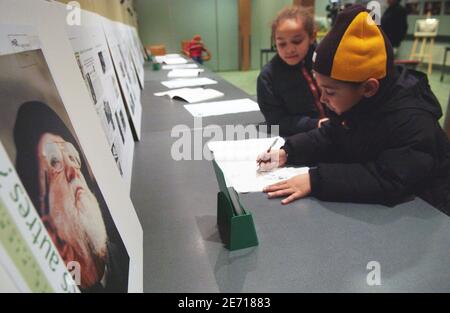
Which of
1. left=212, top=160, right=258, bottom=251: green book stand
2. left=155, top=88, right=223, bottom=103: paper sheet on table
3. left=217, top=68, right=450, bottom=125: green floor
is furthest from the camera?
left=217, top=68, right=450, bottom=125: green floor

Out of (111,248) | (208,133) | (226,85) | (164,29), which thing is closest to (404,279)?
(111,248)

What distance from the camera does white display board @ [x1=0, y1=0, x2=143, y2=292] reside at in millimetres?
432

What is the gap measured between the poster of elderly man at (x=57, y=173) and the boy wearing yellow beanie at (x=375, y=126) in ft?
1.30

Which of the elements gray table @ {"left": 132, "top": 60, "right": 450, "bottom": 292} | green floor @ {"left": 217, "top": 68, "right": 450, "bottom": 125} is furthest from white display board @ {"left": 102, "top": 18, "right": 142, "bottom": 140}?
green floor @ {"left": 217, "top": 68, "right": 450, "bottom": 125}

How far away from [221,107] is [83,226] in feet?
3.94

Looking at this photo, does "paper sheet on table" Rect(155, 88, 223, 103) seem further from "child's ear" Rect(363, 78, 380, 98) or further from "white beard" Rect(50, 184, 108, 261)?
"white beard" Rect(50, 184, 108, 261)

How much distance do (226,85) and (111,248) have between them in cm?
177

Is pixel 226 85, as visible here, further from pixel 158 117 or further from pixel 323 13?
pixel 323 13

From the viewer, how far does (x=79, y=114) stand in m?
0.50

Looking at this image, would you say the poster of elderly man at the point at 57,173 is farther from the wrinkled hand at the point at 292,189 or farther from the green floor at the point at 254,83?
the green floor at the point at 254,83

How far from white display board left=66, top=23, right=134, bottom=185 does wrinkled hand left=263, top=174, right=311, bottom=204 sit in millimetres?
325

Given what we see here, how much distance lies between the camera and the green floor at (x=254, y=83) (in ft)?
13.2

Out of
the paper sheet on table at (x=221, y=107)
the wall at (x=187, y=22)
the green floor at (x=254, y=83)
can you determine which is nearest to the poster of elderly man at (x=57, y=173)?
the paper sheet on table at (x=221, y=107)

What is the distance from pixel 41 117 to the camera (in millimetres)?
369
